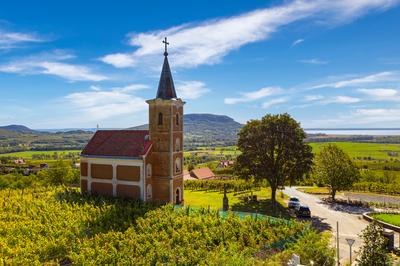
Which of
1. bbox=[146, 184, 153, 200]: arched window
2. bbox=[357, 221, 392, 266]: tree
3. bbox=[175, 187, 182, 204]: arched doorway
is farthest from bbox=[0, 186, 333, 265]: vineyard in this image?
bbox=[175, 187, 182, 204]: arched doorway

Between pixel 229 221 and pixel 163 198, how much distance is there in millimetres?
11004

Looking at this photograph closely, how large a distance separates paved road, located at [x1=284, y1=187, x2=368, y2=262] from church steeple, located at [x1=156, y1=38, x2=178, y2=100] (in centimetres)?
2097

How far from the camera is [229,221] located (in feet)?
89.8

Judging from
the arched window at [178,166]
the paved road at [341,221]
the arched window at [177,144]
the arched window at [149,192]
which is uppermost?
the arched window at [177,144]

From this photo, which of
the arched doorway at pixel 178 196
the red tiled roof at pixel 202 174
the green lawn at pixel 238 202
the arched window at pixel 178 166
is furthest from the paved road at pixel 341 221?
the red tiled roof at pixel 202 174

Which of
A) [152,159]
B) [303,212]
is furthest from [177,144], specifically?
[303,212]

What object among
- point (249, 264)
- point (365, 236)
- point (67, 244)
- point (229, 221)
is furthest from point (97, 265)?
point (365, 236)

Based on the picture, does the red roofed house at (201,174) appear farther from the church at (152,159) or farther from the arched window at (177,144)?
the arched window at (177,144)

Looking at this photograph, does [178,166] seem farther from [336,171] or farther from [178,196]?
[336,171]

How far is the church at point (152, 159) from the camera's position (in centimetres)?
3578

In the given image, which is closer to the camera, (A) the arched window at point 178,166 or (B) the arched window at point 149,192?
(B) the arched window at point 149,192

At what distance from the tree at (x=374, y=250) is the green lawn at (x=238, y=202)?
18911 millimetres

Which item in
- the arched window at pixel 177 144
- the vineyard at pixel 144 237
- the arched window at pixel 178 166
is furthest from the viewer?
the arched window at pixel 177 144

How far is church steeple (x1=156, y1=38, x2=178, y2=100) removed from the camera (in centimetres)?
3673
